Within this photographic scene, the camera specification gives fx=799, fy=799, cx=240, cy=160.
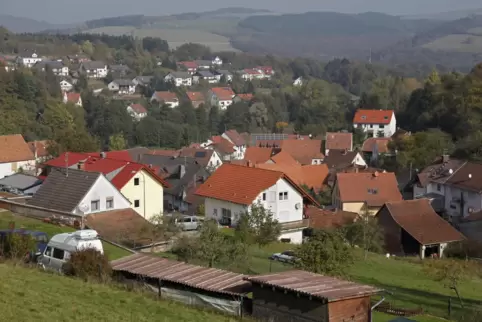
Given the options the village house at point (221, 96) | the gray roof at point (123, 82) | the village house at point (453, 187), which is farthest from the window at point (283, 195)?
the gray roof at point (123, 82)

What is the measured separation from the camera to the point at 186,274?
12.8 meters

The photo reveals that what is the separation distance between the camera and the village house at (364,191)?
37219 mm

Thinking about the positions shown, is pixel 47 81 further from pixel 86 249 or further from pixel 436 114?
pixel 86 249

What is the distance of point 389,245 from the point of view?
30516 millimetres

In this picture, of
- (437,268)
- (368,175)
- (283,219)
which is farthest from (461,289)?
(368,175)

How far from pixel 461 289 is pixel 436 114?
45479mm

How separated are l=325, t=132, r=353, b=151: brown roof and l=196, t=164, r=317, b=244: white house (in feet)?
112

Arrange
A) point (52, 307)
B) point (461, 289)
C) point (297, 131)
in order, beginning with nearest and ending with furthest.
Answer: point (52, 307) → point (461, 289) → point (297, 131)

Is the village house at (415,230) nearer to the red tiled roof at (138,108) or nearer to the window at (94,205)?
the window at (94,205)

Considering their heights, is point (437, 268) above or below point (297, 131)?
above

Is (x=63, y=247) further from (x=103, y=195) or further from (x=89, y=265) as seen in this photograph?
(x=103, y=195)

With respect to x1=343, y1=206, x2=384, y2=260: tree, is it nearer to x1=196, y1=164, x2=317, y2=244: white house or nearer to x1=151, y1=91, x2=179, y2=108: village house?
x1=196, y1=164, x2=317, y2=244: white house

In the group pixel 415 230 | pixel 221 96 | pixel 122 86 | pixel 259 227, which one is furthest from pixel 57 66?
pixel 259 227

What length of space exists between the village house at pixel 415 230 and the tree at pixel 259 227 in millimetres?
7550
